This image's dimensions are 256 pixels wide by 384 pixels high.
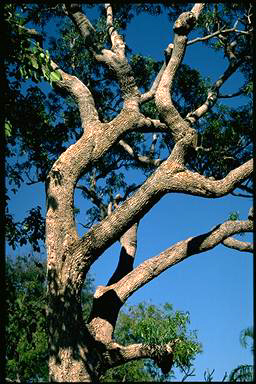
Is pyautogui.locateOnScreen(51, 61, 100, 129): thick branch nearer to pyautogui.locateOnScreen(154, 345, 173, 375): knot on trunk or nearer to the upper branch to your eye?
the upper branch

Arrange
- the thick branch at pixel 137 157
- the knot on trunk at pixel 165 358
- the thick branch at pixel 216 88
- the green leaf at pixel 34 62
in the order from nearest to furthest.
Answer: the green leaf at pixel 34 62
the knot on trunk at pixel 165 358
the thick branch at pixel 216 88
the thick branch at pixel 137 157

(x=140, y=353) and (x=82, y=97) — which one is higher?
(x=82, y=97)

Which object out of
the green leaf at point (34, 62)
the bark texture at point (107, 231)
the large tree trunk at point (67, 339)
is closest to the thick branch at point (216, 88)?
the bark texture at point (107, 231)

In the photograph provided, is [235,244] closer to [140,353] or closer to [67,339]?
[140,353]

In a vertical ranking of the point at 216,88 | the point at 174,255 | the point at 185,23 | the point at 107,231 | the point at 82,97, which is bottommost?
the point at 107,231

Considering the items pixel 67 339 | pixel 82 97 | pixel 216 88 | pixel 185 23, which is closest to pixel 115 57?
pixel 82 97

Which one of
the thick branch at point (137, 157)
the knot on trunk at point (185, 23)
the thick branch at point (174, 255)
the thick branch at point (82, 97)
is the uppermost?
the thick branch at point (137, 157)

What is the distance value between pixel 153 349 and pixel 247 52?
25.1 ft

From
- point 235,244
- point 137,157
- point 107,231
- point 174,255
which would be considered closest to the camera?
point 107,231

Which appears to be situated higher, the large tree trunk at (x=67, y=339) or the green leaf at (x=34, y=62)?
the green leaf at (x=34, y=62)

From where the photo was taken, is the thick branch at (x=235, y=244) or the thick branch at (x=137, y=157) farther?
the thick branch at (x=137, y=157)

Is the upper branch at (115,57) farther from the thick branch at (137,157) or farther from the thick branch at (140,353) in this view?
the thick branch at (140,353)

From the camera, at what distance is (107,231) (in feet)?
28.1

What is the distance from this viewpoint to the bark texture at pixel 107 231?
839cm
